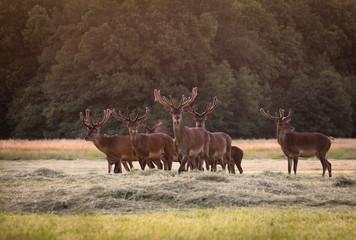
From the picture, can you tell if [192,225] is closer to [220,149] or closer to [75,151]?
[220,149]

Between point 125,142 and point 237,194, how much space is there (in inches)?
359

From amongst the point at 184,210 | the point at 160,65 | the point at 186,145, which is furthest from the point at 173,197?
the point at 160,65

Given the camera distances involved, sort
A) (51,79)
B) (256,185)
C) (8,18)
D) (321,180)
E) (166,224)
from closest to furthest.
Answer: (166,224)
(256,185)
(321,180)
(51,79)
(8,18)

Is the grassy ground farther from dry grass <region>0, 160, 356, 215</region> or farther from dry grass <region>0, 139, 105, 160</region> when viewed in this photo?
dry grass <region>0, 160, 356, 215</region>

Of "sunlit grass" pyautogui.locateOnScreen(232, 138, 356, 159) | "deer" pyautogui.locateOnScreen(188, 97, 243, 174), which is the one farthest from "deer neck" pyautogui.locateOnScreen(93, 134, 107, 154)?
"sunlit grass" pyautogui.locateOnScreen(232, 138, 356, 159)

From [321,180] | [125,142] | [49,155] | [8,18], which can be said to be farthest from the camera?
[8,18]

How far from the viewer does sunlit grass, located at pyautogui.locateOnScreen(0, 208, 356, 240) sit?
30.0ft

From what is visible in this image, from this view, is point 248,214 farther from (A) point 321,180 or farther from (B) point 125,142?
(B) point 125,142

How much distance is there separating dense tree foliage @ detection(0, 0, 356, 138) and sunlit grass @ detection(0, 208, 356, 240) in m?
35.6

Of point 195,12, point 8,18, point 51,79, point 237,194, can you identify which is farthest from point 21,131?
point 237,194

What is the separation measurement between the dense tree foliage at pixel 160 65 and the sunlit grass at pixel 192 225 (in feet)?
117

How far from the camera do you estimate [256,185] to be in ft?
48.2

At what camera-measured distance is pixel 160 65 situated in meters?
51.2

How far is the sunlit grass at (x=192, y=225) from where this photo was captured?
9133mm
